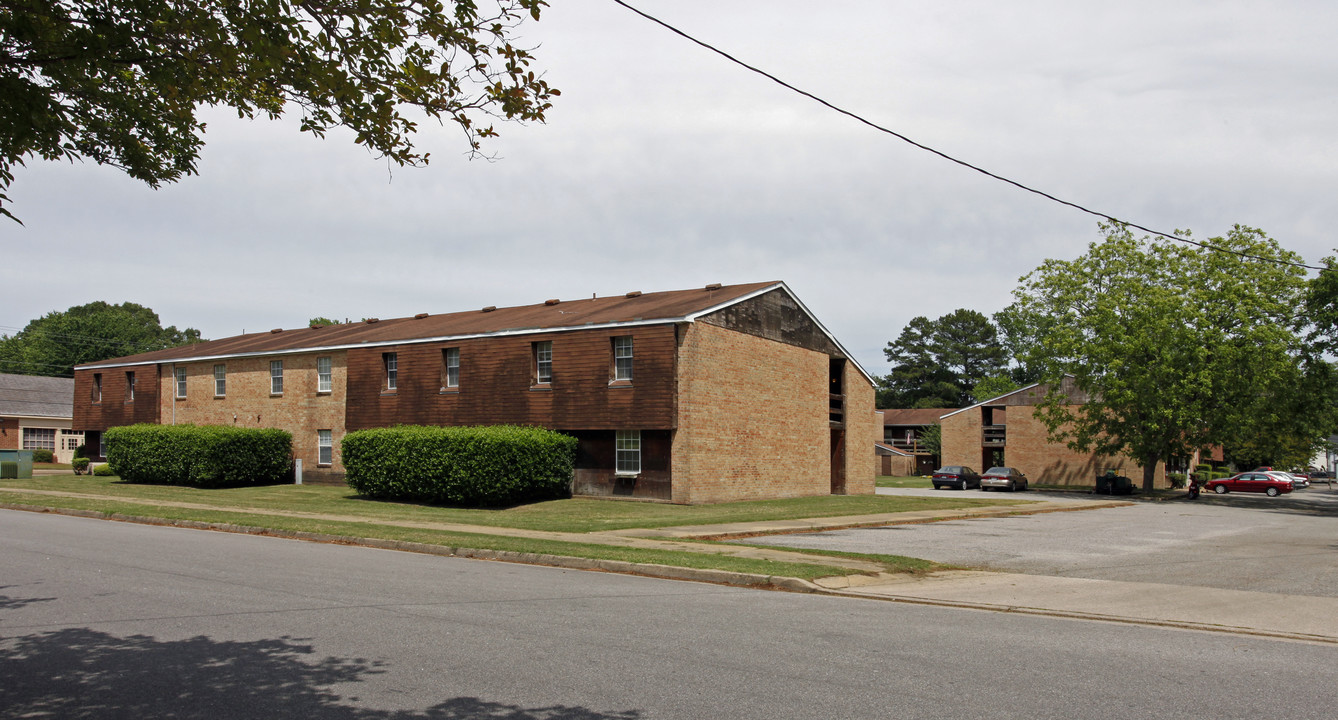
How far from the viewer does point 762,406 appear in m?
32.8

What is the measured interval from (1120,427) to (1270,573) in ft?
119

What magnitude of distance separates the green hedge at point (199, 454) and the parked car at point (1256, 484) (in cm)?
5472

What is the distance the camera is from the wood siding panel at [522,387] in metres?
28.8

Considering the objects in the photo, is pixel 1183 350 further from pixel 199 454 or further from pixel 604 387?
pixel 199 454

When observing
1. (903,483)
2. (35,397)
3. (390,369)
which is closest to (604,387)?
(390,369)

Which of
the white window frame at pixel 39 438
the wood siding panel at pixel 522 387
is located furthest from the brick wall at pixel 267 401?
the white window frame at pixel 39 438

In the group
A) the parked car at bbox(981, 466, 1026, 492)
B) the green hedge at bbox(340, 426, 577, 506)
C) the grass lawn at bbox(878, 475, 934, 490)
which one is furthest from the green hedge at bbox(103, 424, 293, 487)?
the parked car at bbox(981, 466, 1026, 492)

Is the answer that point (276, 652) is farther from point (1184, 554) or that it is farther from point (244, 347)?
point (244, 347)

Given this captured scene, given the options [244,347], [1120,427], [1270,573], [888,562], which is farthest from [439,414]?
[1120,427]

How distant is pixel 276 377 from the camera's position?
40.6m

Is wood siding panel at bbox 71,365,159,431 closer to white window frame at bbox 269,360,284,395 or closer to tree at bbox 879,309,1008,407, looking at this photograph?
white window frame at bbox 269,360,284,395

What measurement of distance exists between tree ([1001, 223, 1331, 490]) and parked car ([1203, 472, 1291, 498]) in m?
11.3

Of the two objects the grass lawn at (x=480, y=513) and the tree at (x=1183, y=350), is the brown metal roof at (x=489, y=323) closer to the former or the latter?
the grass lawn at (x=480, y=513)

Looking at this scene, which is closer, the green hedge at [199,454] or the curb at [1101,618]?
the curb at [1101,618]
